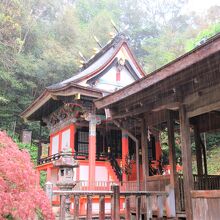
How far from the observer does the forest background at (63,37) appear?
2523 cm

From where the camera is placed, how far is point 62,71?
29422mm

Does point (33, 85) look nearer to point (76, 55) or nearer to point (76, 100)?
point (76, 55)

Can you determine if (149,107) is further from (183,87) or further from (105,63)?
(105,63)

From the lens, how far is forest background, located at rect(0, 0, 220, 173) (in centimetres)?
2523

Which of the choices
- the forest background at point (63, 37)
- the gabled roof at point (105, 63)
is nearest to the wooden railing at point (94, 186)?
the gabled roof at point (105, 63)

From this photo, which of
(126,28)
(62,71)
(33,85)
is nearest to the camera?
(33,85)

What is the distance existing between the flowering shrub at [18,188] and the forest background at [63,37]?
961 cm

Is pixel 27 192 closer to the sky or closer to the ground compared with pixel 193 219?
closer to the sky

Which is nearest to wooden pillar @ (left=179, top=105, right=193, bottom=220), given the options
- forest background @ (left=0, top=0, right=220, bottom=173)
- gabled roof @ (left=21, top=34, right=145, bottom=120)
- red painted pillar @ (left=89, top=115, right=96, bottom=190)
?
forest background @ (left=0, top=0, right=220, bottom=173)

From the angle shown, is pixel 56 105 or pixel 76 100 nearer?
pixel 76 100

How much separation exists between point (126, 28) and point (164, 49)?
13.1m

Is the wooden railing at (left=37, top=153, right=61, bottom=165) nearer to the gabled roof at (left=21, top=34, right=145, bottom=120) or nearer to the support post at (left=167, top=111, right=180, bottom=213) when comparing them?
the gabled roof at (left=21, top=34, right=145, bottom=120)

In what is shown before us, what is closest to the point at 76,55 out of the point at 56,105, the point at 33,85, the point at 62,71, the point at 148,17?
the point at 62,71

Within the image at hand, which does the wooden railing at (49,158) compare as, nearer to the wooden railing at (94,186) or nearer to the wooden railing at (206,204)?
the wooden railing at (94,186)
